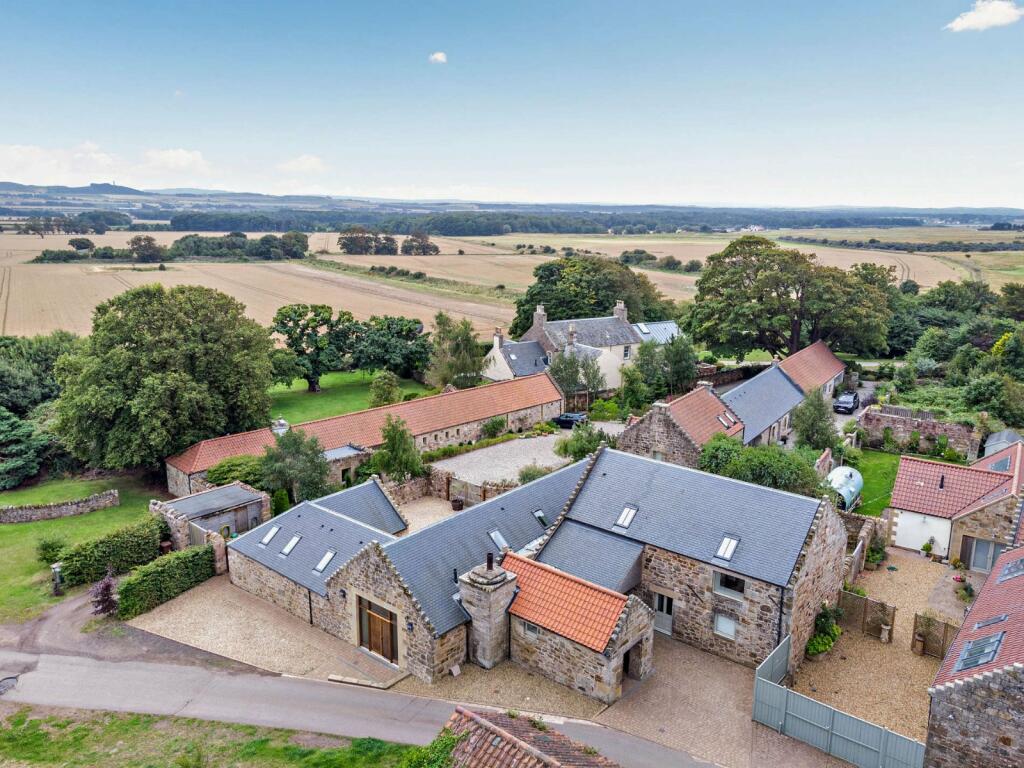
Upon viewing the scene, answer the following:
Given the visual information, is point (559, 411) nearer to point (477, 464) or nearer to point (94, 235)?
point (477, 464)

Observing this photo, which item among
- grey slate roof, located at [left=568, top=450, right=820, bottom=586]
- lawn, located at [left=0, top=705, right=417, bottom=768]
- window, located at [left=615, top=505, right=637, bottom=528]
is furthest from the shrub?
window, located at [left=615, top=505, right=637, bottom=528]

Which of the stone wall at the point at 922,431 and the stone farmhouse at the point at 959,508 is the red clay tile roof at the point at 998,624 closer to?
the stone farmhouse at the point at 959,508

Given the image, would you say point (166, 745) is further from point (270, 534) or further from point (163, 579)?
point (270, 534)

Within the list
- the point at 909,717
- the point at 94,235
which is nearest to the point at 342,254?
the point at 94,235

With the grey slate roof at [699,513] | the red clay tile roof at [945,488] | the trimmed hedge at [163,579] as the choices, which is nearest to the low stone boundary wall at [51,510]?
the trimmed hedge at [163,579]

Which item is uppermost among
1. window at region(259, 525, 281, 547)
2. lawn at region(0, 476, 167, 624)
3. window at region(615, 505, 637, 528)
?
window at region(615, 505, 637, 528)

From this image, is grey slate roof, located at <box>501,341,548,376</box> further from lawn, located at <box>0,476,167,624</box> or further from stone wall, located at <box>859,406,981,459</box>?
lawn, located at <box>0,476,167,624</box>
